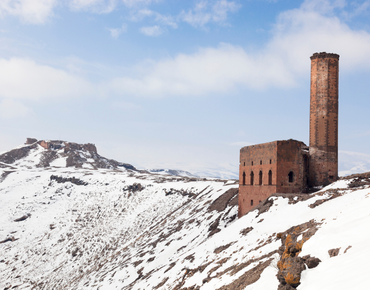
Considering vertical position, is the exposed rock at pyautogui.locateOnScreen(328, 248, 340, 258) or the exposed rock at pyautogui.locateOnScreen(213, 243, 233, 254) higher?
the exposed rock at pyautogui.locateOnScreen(328, 248, 340, 258)

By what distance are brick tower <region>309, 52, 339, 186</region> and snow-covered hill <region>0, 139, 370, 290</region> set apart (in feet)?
16.6

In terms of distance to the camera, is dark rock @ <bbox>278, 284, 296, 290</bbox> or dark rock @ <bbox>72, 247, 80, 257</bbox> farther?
dark rock @ <bbox>72, 247, 80, 257</bbox>

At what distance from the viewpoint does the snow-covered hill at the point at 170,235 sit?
1083cm

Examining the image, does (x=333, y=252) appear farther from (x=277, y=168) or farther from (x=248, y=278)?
(x=277, y=168)

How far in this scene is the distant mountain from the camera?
122375 mm

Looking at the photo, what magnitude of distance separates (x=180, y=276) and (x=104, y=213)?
132 feet

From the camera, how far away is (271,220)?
2214 centimetres

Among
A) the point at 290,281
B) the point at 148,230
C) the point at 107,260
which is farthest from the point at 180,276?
the point at 148,230

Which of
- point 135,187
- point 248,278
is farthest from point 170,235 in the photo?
point 135,187

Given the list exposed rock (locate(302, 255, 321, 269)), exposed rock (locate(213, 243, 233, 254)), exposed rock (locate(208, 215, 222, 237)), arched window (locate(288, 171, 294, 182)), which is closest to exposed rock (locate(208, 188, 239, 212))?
exposed rock (locate(208, 215, 222, 237))

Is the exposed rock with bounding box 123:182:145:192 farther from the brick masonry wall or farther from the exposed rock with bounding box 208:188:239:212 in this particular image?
the brick masonry wall

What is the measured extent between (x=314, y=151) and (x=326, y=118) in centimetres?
361

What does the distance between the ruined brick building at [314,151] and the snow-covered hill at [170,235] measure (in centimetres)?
488

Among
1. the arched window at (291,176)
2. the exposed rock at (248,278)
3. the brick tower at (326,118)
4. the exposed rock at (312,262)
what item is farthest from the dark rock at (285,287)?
the brick tower at (326,118)
